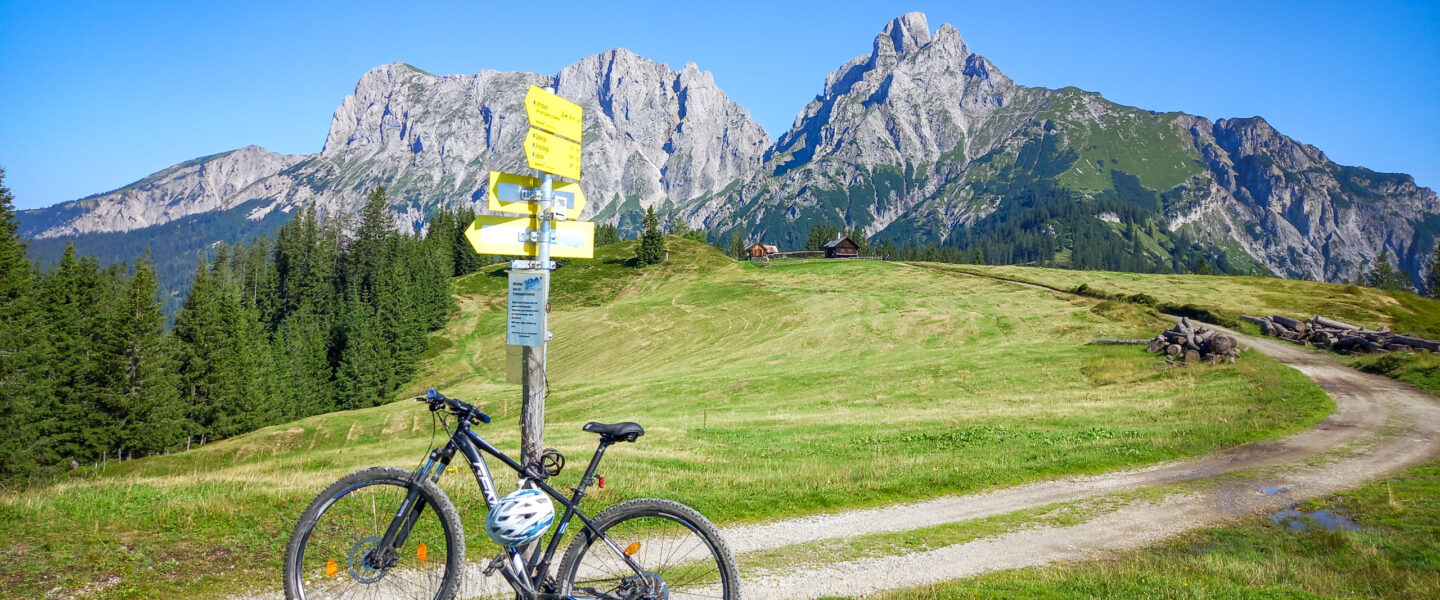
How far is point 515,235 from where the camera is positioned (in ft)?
26.9

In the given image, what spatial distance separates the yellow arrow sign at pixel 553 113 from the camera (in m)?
7.75

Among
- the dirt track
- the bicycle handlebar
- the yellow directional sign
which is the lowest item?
the dirt track

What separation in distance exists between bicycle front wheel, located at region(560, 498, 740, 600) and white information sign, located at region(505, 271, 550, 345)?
2.46m

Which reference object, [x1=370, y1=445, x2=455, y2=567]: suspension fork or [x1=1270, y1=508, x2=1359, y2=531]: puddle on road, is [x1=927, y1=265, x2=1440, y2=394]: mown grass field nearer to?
[x1=1270, y1=508, x2=1359, y2=531]: puddle on road

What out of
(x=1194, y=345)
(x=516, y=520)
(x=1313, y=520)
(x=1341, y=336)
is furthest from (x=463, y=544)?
(x=1341, y=336)

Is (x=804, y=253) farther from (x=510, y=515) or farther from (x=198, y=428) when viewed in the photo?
(x=510, y=515)

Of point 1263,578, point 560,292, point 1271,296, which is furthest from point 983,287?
point 1263,578

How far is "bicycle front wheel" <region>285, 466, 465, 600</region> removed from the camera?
6586 millimetres

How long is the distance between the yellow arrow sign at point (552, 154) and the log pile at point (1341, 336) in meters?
52.6

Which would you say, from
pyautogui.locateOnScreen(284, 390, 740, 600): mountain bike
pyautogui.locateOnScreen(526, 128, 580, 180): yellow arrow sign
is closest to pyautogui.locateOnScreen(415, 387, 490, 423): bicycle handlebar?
pyautogui.locateOnScreen(284, 390, 740, 600): mountain bike

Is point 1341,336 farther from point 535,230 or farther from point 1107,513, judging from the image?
point 535,230

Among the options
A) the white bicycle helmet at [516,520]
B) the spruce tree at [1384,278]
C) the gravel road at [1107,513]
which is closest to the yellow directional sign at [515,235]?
the white bicycle helmet at [516,520]

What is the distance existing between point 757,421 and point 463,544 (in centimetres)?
2516

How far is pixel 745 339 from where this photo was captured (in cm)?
6738
